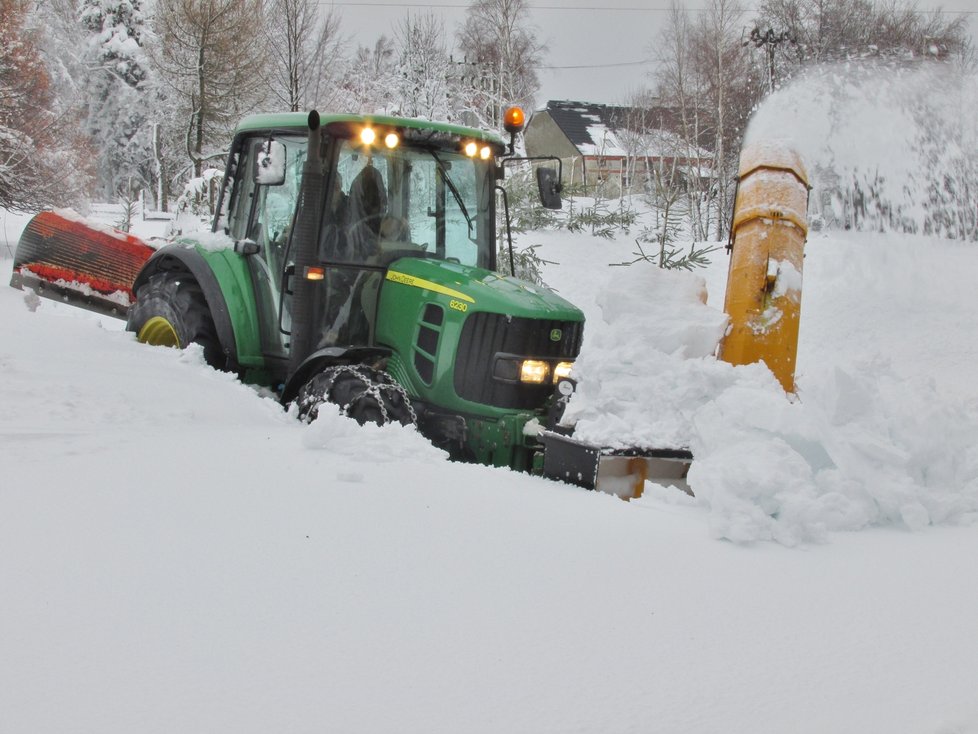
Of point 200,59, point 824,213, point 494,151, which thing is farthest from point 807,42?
point 494,151

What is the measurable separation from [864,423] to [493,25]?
31078mm

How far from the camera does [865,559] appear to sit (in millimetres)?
3240

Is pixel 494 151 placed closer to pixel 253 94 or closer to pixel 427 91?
pixel 253 94

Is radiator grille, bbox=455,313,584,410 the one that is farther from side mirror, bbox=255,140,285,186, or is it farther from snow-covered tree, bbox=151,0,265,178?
snow-covered tree, bbox=151,0,265,178

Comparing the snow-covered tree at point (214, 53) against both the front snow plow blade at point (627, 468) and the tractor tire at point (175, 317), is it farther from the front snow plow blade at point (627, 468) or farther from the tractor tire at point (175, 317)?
the front snow plow blade at point (627, 468)

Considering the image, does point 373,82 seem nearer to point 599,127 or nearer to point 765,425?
point 599,127

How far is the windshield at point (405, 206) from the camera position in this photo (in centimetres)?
545

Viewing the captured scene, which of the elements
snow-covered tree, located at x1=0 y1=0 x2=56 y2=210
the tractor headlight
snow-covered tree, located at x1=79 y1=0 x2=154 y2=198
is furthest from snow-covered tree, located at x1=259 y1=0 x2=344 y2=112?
snow-covered tree, located at x1=79 y1=0 x2=154 y2=198

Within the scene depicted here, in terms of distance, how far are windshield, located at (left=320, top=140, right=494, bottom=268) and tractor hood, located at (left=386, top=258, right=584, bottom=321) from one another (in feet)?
0.48

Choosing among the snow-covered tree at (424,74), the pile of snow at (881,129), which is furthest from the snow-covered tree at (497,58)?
the pile of snow at (881,129)

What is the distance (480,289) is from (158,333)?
8.70 feet

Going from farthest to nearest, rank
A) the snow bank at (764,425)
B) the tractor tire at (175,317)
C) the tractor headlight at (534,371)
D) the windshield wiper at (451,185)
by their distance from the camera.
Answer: the tractor tire at (175,317) → the windshield wiper at (451,185) → the tractor headlight at (534,371) → the snow bank at (764,425)

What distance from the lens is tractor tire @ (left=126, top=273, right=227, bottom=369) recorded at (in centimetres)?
623

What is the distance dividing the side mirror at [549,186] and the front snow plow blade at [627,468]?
7.05 feet
